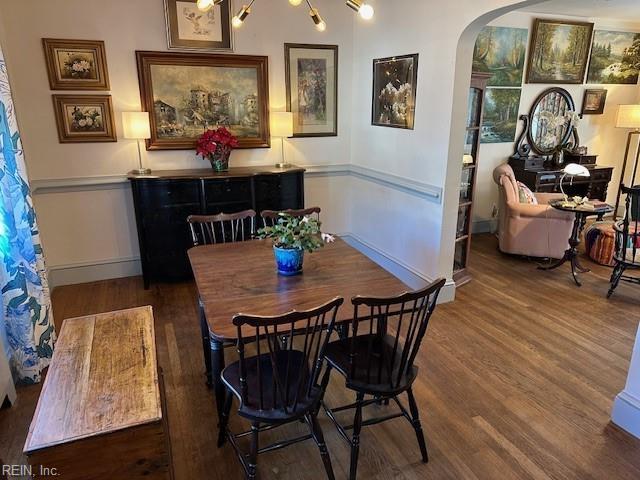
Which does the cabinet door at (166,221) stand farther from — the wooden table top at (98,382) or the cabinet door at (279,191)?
the wooden table top at (98,382)

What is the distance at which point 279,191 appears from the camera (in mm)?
4223

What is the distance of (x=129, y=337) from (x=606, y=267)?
15.4 feet

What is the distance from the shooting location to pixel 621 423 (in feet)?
7.66

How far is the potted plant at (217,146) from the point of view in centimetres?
397

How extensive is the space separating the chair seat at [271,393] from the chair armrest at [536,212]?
11.7 ft

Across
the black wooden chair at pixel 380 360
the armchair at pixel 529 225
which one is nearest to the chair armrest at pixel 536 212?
the armchair at pixel 529 225

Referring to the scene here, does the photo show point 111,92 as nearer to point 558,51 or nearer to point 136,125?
point 136,125

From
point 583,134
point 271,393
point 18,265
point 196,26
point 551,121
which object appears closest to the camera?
point 271,393

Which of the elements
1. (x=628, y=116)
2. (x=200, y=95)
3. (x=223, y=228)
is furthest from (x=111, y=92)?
(x=628, y=116)

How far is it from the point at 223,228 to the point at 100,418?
66.1 inches

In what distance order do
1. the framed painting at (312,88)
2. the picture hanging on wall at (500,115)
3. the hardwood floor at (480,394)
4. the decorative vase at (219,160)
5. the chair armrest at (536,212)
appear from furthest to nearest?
the picture hanging on wall at (500,115) < the chair armrest at (536,212) < the framed painting at (312,88) < the decorative vase at (219,160) < the hardwood floor at (480,394)

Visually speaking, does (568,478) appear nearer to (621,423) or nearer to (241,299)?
(621,423)

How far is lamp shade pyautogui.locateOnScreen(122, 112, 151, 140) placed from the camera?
12.1ft

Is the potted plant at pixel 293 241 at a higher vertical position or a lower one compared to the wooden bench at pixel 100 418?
higher
